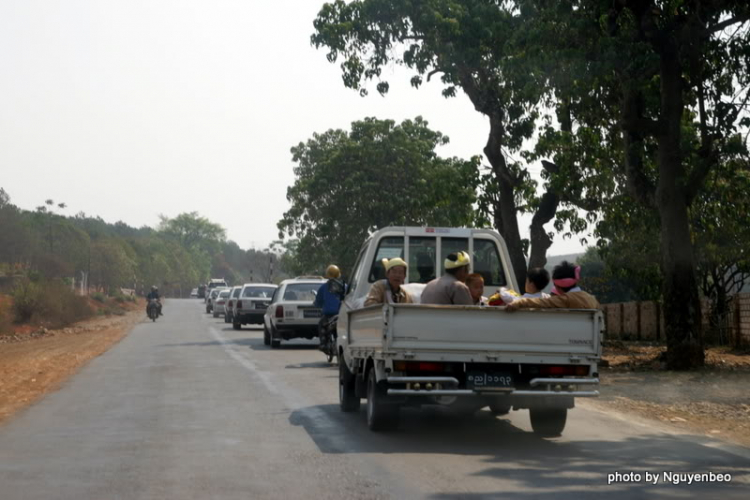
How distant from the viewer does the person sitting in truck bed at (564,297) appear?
9.80 metres

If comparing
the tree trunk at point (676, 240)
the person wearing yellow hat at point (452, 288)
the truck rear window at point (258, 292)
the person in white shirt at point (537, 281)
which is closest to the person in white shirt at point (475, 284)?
the person wearing yellow hat at point (452, 288)

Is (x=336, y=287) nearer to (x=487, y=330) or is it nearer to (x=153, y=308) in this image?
(x=487, y=330)

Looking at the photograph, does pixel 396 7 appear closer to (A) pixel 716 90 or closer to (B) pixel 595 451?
(A) pixel 716 90

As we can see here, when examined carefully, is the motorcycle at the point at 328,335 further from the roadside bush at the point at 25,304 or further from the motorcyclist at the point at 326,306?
the roadside bush at the point at 25,304

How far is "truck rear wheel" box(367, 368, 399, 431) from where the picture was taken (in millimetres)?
10125

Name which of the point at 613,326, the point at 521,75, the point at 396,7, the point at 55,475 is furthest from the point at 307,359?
the point at 613,326

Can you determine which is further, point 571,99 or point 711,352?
point 711,352

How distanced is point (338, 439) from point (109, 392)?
19.4 feet

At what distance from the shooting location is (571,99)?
21.6 metres

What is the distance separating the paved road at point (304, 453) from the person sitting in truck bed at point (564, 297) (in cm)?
128

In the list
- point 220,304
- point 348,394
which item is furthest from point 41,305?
point 348,394

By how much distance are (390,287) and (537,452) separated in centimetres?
254

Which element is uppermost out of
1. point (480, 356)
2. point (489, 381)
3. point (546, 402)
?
point (480, 356)

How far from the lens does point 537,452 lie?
30.1 feet
